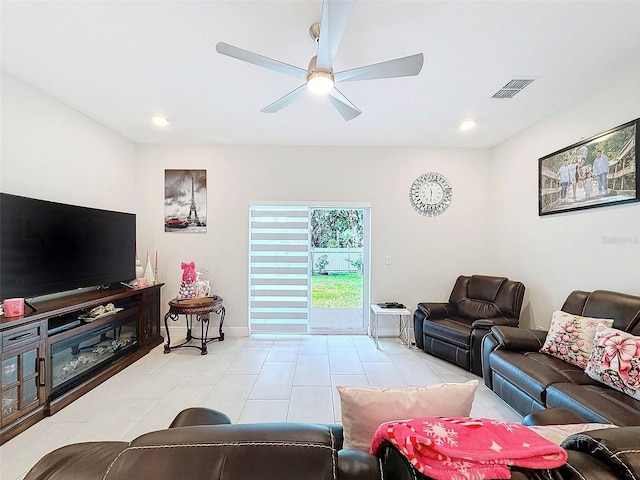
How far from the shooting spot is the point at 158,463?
61 centimetres

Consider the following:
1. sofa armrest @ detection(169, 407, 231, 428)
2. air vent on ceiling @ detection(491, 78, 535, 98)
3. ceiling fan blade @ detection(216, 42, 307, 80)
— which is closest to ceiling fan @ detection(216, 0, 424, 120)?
ceiling fan blade @ detection(216, 42, 307, 80)

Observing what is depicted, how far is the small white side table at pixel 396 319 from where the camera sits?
158 inches

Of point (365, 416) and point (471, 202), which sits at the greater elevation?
point (471, 202)

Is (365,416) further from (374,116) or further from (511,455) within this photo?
(374,116)

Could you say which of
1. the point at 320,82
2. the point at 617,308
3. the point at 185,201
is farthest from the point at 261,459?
the point at 185,201

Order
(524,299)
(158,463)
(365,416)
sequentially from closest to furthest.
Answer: (158,463) → (365,416) → (524,299)

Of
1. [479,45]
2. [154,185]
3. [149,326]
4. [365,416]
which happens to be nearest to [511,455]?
[365,416]

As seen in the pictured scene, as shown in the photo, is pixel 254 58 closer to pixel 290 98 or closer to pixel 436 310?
pixel 290 98

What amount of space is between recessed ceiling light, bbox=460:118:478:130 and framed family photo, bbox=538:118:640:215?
0.88 metres

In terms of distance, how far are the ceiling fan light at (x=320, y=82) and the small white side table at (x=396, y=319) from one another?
298cm

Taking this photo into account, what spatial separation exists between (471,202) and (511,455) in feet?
14.4

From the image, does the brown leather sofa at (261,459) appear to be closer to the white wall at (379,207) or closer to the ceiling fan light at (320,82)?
the ceiling fan light at (320,82)

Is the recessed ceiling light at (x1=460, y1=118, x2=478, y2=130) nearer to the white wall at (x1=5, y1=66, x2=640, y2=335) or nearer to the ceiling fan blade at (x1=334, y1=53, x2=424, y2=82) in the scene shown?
the white wall at (x1=5, y1=66, x2=640, y2=335)

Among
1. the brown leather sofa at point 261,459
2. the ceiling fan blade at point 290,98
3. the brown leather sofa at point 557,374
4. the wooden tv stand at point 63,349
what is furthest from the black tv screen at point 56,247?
the brown leather sofa at point 557,374
